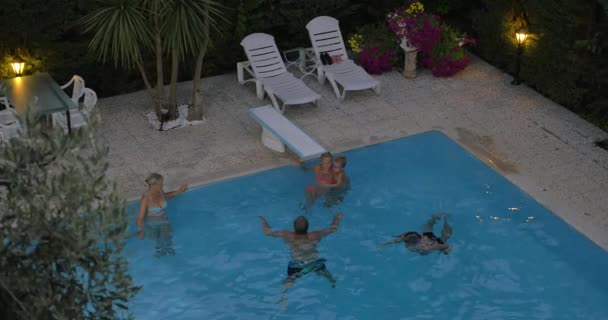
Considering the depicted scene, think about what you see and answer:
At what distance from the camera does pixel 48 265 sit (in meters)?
5.27

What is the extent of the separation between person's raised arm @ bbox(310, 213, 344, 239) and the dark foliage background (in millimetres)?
4552

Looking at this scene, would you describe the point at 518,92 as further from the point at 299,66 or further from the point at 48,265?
the point at 48,265

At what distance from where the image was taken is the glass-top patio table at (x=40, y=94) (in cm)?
1082

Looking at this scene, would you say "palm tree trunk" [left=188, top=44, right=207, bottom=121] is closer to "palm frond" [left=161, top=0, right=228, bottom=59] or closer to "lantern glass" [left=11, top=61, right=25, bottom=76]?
"palm frond" [left=161, top=0, right=228, bottom=59]

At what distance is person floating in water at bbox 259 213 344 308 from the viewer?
31.4ft

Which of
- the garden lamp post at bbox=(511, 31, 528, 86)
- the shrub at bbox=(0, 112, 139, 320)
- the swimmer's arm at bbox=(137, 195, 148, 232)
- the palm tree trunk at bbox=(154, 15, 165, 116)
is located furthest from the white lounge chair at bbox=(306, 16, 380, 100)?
the shrub at bbox=(0, 112, 139, 320)

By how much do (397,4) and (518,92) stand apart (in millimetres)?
2852

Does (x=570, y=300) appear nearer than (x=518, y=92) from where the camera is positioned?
Yes

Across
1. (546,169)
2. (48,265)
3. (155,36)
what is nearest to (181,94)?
(155,36)

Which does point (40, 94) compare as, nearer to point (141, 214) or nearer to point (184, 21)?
point (184, 21)

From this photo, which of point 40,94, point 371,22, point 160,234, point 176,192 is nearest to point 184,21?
point 40,94

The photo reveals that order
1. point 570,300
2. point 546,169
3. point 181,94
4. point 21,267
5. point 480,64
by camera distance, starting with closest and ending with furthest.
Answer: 1. point 21,267
2. point 570,300
3. point 546,169
4. point 181,94
5. point 480,64

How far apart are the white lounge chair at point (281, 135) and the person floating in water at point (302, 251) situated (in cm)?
134

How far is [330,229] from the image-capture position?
33.2 feet
